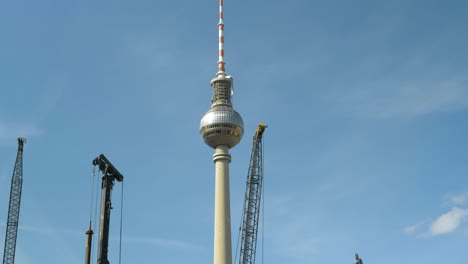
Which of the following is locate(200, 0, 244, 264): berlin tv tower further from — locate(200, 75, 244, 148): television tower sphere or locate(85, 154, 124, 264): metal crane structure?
locate(85, 154, 124, 264): metal crane structure

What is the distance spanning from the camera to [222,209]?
130250 millimetres

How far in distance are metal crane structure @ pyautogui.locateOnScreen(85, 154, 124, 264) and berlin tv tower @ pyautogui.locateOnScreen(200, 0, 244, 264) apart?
77.8 metres

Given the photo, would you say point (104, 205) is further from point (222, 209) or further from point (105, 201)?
point (222, 209)

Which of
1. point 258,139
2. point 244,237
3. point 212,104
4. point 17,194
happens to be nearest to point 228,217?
point 244,237

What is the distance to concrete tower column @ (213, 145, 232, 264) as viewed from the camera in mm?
125562

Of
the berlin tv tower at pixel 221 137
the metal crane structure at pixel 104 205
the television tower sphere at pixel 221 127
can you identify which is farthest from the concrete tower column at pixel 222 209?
the metal crane structure at pixel 104 205

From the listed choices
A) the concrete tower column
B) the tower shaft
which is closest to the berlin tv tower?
the concrete tower column

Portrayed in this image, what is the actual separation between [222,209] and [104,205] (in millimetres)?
83577

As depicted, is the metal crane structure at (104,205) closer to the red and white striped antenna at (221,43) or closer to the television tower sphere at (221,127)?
the television tower sphere at (221,127)

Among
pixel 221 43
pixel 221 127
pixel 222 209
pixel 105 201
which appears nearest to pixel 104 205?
pixel 105 201

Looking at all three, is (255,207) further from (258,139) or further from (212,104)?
(212,104)

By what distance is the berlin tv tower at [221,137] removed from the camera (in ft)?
417

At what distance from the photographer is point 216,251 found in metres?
126

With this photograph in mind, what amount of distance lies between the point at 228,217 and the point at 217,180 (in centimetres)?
860
